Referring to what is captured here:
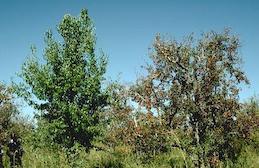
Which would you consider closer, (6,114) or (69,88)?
(69,88)

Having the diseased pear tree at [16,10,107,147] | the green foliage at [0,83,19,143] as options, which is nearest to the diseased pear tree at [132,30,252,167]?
the diseased pear tree at [16,10,107,147]

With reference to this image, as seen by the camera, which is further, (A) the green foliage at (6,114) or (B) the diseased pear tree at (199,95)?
(A) the green foliage at (6,114)

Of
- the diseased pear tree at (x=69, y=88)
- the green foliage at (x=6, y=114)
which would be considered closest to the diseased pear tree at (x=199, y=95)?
the diseased pear tree at (x=69, y=88)

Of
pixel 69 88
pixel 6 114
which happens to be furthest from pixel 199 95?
pixel 6 114

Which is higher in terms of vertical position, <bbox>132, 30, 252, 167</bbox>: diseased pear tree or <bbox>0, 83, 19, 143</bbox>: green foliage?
<bbox>0, 83, 19, 143</bbox>: green foliage

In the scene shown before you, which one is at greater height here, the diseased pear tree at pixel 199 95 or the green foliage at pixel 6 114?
the green foliage at pixel 6 114

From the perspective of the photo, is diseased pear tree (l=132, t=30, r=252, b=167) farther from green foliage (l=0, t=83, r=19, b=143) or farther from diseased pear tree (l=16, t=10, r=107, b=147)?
green foliage (l=0, t=83, r=19, b=143)

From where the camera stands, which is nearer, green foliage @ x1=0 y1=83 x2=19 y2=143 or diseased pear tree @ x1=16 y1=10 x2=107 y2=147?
diseased pear tree @ x1=16 y1=10 x2=107 y2=147

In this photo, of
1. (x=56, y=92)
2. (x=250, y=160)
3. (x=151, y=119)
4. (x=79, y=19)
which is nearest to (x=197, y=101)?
(x=151, y=119)

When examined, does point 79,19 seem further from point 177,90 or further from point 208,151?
point 208,151

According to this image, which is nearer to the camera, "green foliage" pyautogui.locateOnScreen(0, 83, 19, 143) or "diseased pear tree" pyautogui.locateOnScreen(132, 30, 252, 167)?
"diseased pear tree" pyautogui.locateOnScreen(132, 30, 252, 167)

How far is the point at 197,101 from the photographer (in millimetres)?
18969

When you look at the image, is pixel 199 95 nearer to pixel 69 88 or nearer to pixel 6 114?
pixel 69 88

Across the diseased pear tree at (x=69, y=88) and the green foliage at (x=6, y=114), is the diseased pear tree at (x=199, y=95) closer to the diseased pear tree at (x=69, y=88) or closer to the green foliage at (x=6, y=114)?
the diseased pear tree at (x=69, y=88)
